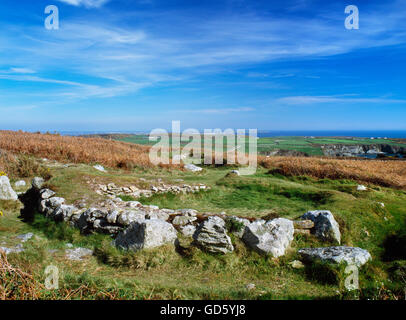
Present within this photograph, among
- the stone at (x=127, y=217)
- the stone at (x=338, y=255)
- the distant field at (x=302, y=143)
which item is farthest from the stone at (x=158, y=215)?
the distant field at (x=302, y=143)

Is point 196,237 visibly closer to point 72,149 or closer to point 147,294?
point 147,294

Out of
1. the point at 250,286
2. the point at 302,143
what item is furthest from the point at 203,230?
the point at 302,143

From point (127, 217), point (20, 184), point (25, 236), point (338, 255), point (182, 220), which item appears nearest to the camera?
point (338, 255)

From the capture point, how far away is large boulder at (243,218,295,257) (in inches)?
264

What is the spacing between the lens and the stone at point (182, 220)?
8.11m

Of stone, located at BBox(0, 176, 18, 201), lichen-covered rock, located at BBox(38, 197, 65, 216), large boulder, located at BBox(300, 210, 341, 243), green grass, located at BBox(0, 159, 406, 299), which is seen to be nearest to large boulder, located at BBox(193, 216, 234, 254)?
green grass, located at BBox(0, 159, 406, 299)

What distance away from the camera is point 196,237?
23.3ft

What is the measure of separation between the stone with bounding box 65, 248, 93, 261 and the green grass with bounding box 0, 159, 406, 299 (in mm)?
187

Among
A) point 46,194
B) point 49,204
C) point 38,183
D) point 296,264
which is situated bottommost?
point 296,264

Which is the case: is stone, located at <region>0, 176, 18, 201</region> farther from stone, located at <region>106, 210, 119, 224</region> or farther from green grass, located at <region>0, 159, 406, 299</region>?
stone, located at <region>106, 210, 119, 224</region>

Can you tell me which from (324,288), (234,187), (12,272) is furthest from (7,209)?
(324,288)

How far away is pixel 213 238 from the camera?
691 centimetres

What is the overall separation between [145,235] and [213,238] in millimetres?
1684

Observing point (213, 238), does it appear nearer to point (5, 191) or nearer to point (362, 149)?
point (5, 191)
